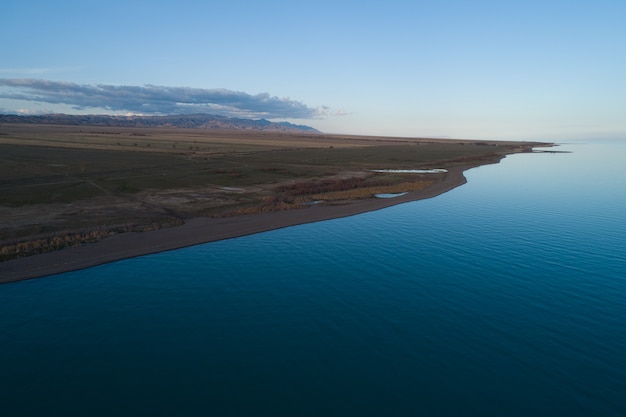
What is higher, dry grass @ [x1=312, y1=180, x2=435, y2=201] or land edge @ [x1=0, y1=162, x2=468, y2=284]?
dry grass @ [x1=312, y1=180, x2=435, y2=201]

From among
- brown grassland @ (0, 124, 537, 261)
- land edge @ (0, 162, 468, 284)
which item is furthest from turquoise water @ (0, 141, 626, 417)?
brown grassland @ (0, 124, 537, 261)

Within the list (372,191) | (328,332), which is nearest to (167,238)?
(328,332)

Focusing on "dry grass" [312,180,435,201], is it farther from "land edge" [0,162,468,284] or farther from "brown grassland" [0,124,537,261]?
"land edge" [0,162,468,284]

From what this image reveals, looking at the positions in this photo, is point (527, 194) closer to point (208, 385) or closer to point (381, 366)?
point (381, 366)

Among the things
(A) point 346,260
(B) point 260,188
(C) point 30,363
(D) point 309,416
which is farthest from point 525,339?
(B) point 260,188

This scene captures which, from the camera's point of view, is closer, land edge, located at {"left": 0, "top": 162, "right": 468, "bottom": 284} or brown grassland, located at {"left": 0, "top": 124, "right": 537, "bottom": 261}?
land edge, located at {"left": 0, "top": 162, "right": 468, "bottom": 284}

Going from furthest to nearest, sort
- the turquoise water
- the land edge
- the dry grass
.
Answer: the dry grass
the land edge
the turquoise water

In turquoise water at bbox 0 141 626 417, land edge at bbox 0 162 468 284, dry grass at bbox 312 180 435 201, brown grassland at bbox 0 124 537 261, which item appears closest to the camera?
turquoise water at bbox 0 141 626 417

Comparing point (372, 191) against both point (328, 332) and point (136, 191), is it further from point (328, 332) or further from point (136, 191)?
point (328, 332)

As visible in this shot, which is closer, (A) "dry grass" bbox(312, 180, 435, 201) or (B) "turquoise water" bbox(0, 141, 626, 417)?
(B) "turquoise water" bbox(0, 141, 626, 417)
